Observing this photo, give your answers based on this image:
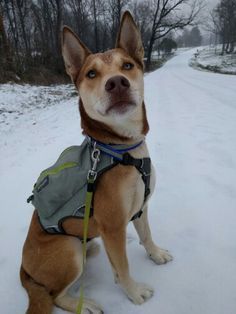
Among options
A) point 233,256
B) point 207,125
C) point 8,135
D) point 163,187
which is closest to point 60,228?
point 233,256

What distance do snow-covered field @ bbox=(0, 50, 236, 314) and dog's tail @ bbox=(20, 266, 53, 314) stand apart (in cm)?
36

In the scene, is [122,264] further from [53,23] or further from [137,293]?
[53,23]

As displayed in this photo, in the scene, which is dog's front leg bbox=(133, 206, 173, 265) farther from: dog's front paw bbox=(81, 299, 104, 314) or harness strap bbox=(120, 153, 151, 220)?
dog's front paw bbox=(81, 299, 104, 314)

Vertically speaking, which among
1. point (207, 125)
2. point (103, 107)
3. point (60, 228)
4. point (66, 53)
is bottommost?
point (207, 125)

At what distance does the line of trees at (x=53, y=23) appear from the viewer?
18.4m

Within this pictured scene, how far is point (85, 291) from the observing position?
7.57 feet

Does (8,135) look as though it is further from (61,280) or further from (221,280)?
(221,280)

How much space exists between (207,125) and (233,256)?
3.82m

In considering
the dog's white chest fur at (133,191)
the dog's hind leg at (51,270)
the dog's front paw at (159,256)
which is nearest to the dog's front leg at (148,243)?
the dog's front paw at (159,256)

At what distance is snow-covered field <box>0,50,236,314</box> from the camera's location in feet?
7.18

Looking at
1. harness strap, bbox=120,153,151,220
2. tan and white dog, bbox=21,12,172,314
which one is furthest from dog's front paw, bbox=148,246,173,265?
harness strap, bbox=120,153,151,220

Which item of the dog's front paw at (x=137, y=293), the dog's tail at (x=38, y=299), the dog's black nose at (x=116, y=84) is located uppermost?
the dog's black nose at (x=116, y=84)

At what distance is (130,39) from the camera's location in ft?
7.56

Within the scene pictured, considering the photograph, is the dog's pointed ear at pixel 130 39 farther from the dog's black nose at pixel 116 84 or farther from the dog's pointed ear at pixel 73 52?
the dog's black nose at pixel 116 84
